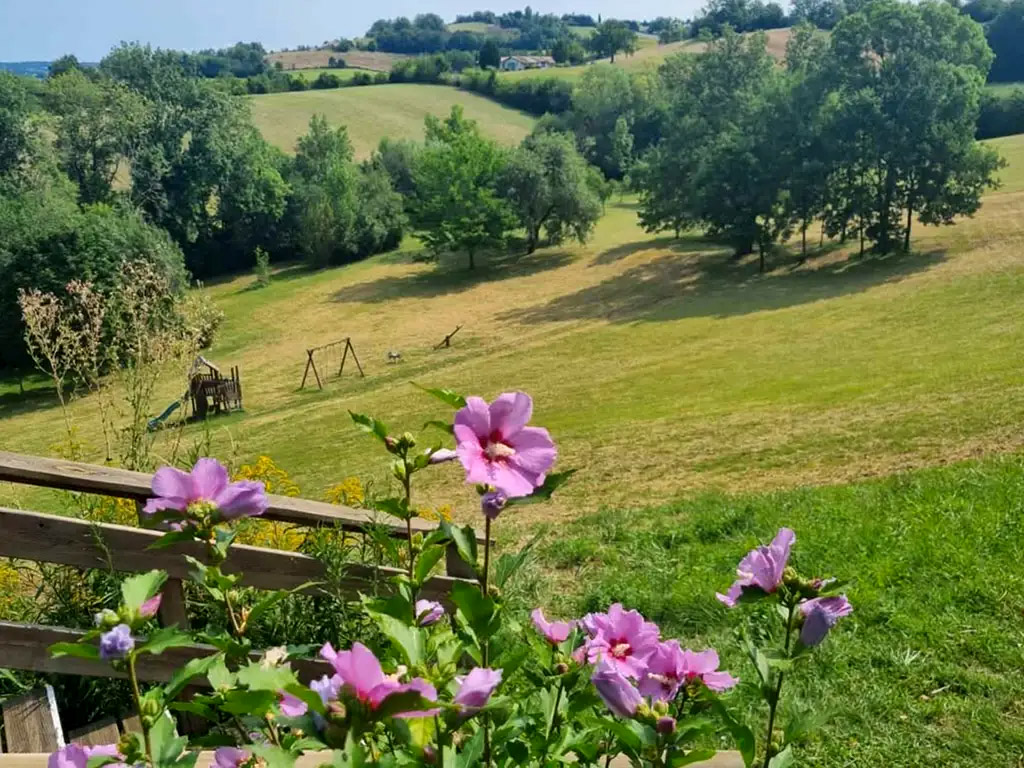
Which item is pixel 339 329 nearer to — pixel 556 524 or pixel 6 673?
pixel 556 524

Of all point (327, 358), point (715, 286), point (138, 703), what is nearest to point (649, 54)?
point (715, 286)

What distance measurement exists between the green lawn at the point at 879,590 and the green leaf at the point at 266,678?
131 cm

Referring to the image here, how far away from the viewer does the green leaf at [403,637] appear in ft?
2.93

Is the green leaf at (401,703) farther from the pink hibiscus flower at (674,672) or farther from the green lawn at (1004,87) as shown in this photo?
the green lawn at (1004,87)

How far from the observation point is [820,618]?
3.31 ft

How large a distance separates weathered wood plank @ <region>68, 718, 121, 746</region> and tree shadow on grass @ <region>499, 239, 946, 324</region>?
72.3 ft

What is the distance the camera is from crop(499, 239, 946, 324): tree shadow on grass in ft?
80.3

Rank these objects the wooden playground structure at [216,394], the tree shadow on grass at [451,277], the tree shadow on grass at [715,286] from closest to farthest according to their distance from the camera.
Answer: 1. the wooden playground structure at [216,394]
2. the tree shadow on grass at [715,286]
3. the tree shadow on grass at [451,277]

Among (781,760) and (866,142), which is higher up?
(781,760)

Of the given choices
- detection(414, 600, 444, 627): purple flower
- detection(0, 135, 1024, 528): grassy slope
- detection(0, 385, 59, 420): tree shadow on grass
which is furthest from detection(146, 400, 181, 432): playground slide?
detection(0, 385, 59, 420): tree shadow on grass

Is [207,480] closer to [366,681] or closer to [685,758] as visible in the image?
[366,681]

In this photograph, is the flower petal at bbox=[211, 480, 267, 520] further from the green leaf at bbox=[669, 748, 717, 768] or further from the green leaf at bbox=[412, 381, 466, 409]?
the green leaf at bbox=[669, 748, 717, 768]

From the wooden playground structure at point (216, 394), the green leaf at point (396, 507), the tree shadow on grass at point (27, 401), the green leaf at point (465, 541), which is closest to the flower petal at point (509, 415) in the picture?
the green leaf at point (465, 541)

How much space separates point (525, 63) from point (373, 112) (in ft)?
113
